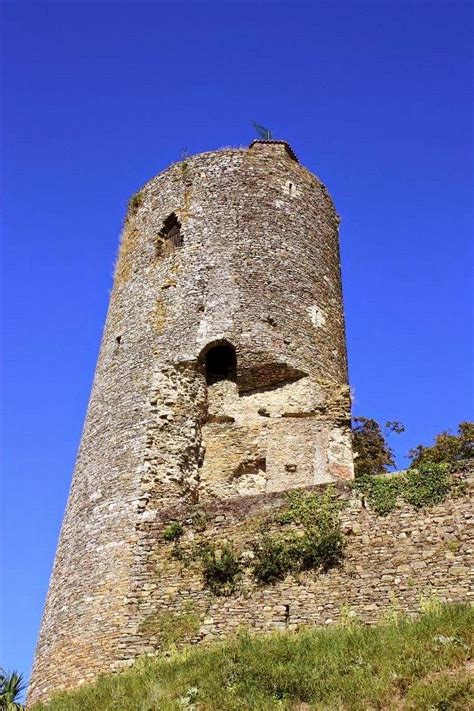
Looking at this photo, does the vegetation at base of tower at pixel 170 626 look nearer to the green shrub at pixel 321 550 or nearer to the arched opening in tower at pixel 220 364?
the green shrub at pixel 321 550

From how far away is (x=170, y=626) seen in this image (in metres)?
12.7

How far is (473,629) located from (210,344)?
8240mm

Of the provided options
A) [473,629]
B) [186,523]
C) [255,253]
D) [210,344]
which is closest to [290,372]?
[210,344]

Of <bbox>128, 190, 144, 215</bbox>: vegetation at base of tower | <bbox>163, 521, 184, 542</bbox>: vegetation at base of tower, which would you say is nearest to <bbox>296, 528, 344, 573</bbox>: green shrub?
<bbox>163, 521, 184, 542</bbox>: vegetation at base of tower

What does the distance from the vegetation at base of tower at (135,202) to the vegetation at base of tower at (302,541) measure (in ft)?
31.8

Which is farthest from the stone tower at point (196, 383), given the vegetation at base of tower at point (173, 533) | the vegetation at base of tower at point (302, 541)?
the vegetation at base of tower at point (302, 541)

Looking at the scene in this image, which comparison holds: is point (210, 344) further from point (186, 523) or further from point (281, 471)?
point (186, 523)

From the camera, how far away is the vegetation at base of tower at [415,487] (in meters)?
12.5

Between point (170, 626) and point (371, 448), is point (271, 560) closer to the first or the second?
point (170, 626)

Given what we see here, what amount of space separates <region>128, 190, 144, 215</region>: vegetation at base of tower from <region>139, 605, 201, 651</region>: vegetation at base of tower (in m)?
10.8

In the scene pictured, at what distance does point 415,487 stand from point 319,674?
389 centimetres

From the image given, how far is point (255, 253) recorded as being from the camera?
17.8 meters

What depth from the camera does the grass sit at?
9.02 m

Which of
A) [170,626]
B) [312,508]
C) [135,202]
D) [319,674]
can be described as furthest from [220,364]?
[319,674]
